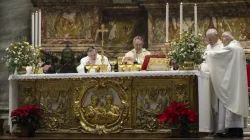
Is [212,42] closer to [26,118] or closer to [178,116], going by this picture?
[178,116]

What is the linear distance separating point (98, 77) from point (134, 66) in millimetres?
711

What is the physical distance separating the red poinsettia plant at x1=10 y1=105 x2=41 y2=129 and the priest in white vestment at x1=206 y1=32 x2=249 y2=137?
123 inches

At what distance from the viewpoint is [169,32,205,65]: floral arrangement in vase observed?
11.2m

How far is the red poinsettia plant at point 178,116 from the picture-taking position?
35.5 ft

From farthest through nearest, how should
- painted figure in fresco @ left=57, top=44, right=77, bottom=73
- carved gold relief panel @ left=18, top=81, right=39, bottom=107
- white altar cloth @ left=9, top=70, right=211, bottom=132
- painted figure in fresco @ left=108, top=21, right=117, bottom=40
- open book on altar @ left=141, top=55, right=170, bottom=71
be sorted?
painted figure in fresco @ left=108, top=21, right=117, bottom=40
painted figure in fresco @ left=57, top=44, right=77, bottom=73
carved gold relief panel @ left=18, top=81, right=39, bottom=107
open book on altar @ left=141, top=55, right=170, bottom=71
white altar cloth @ left=9, top=70, right=211, bottom=132

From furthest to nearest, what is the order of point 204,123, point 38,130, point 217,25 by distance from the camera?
point 217,25 → point 38,130 → point 204,123

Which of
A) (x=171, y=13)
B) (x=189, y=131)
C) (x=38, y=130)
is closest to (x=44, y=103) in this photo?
(x=38, y=130)

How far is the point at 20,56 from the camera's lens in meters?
12.0

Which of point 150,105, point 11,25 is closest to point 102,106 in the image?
point 150,105

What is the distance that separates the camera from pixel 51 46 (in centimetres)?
1538

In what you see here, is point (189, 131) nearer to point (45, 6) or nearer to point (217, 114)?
point (217, 114)

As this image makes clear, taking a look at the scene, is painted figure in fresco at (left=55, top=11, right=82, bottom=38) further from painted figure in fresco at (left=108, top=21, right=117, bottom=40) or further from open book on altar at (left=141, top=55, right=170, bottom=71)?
open book on altar at (left=141, top=55, right=170, bottom=71)

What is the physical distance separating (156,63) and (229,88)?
1.36m

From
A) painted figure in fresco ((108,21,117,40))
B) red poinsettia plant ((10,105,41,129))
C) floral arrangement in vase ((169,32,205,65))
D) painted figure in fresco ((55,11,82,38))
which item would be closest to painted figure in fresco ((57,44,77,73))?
painted figure in fresco ((55,11,82,38))
